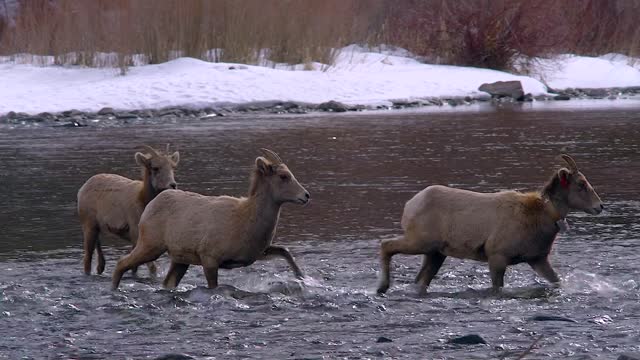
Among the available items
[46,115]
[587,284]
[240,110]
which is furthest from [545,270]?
[240,110]

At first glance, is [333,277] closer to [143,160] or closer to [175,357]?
[143,160]

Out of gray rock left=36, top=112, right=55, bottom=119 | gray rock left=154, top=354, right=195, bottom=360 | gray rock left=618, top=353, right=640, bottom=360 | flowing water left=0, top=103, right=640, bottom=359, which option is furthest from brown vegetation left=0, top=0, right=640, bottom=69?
gray rock left=618, top=353, right=640, bottom=360

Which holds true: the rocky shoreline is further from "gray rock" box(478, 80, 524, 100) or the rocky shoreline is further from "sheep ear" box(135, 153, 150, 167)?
"sheep ear" box(135, 153, 150, 167)

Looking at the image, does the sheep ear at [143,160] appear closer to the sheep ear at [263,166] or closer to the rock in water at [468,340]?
the sheep ear at [263,166]

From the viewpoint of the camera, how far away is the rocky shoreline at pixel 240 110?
2758cm

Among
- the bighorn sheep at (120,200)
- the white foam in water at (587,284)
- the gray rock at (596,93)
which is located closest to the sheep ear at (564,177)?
the white foam in water at (587,284)

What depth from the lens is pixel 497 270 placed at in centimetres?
1012

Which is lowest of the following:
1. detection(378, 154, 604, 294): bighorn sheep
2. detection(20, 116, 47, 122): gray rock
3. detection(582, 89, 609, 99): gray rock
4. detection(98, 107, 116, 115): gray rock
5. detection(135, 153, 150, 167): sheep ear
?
detection(20, 116, 47, 122): gray rock

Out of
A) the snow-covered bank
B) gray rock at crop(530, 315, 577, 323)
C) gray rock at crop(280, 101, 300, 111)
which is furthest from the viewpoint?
gray rock at crop(280, 101, 300, 111)

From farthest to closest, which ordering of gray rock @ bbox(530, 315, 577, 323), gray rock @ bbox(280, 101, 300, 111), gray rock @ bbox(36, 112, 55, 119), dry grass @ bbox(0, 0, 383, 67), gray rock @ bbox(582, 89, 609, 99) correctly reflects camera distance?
1. gray rock @ bbox(582, 89, 609, 99)
2. dry grass @ bbox(0, 0, 383, 67)
3. gray rock @ bbox(280, 101, 300, 111)
4. gray rock @ bbox(36, 112, 55, 119)
5. gray rock @ bbox(530, 315, 577, 323)

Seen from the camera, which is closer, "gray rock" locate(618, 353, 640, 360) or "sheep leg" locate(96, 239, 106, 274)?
"gray rock" locate(618, 353, 640, 360)

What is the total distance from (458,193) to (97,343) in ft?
11.2

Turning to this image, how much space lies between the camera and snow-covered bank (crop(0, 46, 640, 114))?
30.0 m

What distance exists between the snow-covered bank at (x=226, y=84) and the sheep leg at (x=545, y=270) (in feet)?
65.1
